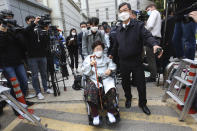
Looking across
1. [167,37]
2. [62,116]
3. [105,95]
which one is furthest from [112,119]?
[167,37]

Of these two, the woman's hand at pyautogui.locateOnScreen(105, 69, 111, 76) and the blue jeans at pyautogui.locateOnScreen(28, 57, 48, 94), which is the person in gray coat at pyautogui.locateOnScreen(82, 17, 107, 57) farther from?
the blue jeans at pyautogui.locateOnScreen(28, 57, 48, 94)

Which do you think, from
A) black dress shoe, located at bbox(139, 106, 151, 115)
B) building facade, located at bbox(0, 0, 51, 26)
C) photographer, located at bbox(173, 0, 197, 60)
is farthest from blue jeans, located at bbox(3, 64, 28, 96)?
building facade, located at bbox(0, 0, 51, 26)

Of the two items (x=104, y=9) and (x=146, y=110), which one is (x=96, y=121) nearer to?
Answer: (x=146, y=110)

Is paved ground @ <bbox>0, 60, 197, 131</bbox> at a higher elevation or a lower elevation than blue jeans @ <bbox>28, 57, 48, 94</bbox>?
lower

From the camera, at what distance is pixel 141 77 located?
96.1 inches

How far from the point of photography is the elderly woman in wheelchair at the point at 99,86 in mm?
2258

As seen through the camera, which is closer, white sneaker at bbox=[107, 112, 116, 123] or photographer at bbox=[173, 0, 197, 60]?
white sneaker at bbox=[107, 112, 116, 123]

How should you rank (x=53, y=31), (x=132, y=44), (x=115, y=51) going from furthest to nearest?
(x=53, y=31)
(x=115, y=51)
(x=132, y=44)

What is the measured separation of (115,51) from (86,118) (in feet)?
4.59

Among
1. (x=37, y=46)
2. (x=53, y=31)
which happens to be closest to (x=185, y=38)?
(x=53, y=31)

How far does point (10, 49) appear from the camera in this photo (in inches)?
110

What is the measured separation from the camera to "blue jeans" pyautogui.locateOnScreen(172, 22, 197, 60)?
10.0 ft

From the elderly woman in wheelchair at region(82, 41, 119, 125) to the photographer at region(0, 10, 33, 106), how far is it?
57.3 inches

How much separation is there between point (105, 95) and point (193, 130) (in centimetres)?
136
